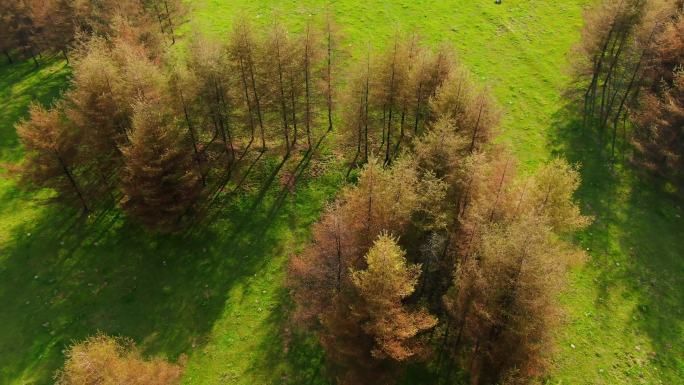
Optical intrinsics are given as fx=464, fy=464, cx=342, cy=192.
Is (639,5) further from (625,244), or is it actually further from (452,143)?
(452,143)

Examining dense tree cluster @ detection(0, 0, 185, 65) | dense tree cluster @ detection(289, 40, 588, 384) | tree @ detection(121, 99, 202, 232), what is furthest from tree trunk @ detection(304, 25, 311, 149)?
dense tree cluster @ detection(0, 0, 185, 65)

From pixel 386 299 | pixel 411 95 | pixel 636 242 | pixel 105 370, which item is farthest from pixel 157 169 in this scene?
pixel 636 242

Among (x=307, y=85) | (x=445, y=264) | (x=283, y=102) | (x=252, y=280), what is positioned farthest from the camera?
(x=307, y=85)

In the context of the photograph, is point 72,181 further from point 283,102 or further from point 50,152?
point 283,102

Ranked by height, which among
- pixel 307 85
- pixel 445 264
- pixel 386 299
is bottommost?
pixel 445 264

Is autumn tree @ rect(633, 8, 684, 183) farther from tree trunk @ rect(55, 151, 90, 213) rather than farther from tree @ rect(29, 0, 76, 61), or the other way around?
tree @ rect(29, 0, 76, 61)

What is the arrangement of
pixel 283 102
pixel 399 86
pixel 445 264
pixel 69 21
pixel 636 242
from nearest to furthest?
pixel 445 264, pixel 636 242, pixel 399 86, pixel 283 102, pixel 69 21

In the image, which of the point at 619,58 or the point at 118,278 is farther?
the point at 619,58

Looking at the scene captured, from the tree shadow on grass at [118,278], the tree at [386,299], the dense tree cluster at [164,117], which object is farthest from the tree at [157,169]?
the tree at [386,299]
